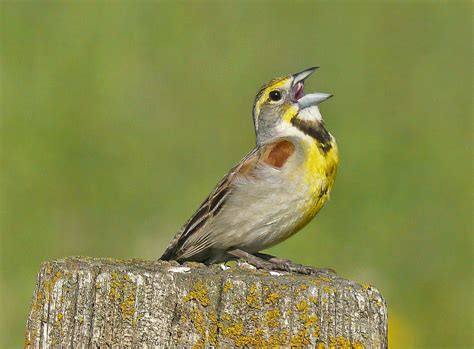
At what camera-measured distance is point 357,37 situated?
12883mm

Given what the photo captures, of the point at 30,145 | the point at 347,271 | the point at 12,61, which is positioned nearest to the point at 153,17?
the point at 12,61

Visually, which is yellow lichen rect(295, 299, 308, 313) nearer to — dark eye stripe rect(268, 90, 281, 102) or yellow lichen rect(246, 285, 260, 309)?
yellow lichen rect(246, 285, 260, 309)

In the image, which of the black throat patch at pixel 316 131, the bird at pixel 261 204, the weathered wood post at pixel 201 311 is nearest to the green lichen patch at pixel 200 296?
the weathered wood post at pixel 201 311

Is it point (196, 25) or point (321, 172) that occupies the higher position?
point (196, 25)

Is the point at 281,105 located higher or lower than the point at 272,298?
higher

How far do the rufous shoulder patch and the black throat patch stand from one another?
0.69 ft

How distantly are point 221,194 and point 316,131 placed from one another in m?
0.79

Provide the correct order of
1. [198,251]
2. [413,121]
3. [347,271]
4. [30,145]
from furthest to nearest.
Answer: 1. [413,121]
2. [30,145]
3. [347,271]
4. [198,251]

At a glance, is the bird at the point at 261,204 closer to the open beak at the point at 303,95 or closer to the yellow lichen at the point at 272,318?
the open beak at the point at 303,95

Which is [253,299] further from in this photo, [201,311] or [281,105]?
[281,105]

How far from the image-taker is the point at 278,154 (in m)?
6.57

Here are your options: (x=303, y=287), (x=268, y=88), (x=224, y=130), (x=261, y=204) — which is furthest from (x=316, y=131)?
(x=224, y=130)

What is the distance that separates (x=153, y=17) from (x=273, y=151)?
265 inches

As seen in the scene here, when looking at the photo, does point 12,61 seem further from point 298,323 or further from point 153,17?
point 298,323
